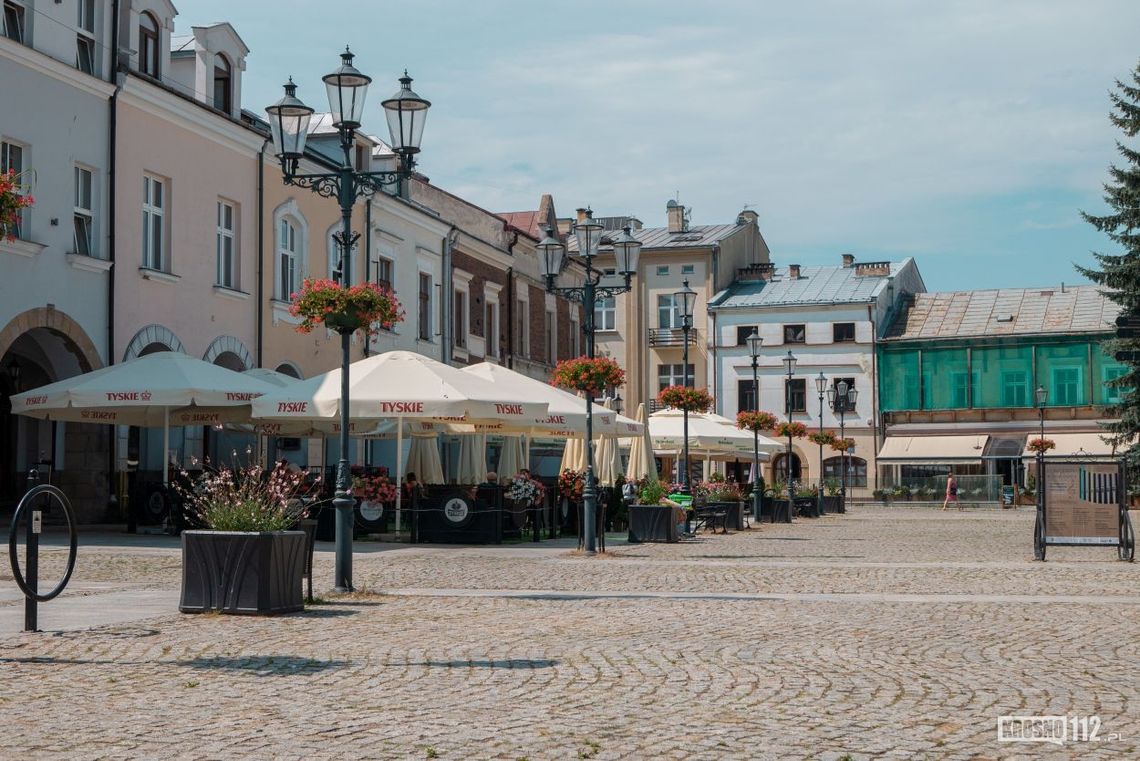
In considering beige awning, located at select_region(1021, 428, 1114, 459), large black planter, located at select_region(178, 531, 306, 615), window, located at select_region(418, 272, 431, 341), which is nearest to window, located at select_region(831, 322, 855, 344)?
beige awning, located at select_region(1021, 428, 1114, 459)

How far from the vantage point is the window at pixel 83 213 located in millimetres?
24234

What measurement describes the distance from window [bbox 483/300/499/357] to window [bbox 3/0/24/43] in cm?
2026

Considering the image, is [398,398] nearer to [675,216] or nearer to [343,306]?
[343,306]

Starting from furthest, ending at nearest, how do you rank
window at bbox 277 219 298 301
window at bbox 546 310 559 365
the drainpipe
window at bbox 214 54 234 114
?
window at bbox 546 310 559 365 < window at bbox 277 219 298 301 < the drainpipe < window at bbox 214 54 234 114

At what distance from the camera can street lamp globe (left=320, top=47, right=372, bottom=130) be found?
14.1m

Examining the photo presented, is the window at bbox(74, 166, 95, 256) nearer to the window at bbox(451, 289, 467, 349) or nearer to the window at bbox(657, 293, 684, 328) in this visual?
the window at bbox(451, 289, 467, 349)

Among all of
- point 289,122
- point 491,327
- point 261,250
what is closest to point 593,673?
Answer: point 289,122

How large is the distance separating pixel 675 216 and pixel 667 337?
25.8ft

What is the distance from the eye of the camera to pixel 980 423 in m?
65.6

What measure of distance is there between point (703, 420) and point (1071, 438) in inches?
1218

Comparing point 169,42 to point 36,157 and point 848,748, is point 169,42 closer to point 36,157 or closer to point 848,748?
point 36,157

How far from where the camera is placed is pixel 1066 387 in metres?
64.4

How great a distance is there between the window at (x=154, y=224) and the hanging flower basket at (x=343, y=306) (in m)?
12.5

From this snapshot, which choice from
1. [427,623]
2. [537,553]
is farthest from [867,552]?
[427,623]
